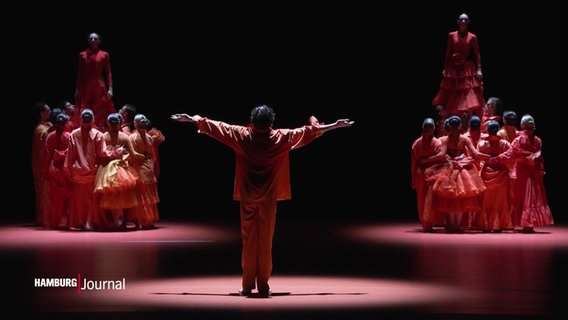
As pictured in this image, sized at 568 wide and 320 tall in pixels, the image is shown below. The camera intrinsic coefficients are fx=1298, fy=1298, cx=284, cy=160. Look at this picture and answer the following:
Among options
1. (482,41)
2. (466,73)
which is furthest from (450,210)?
(482,41)

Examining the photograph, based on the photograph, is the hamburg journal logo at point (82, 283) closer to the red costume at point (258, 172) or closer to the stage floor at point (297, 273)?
the stage floor at point (297, 273)

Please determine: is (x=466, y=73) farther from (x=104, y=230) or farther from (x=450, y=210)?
(x=104, y=230)

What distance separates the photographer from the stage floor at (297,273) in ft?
31.2

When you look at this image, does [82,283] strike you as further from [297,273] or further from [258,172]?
[297,273]

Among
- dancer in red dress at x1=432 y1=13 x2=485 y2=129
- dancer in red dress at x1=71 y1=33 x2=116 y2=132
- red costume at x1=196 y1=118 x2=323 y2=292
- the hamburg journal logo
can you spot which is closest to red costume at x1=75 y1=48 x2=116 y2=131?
dancer in red dress at x1=71 y1=33 x2=116 y2=132

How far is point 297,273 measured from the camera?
38.9 ft

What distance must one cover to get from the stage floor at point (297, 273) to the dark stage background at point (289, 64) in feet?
8.96

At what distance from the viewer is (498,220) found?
15.6m

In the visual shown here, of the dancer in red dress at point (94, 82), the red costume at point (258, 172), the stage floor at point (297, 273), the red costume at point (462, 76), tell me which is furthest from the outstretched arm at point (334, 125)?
the dancer in red dress at point (94, 82)

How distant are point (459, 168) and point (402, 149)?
410 centimetres

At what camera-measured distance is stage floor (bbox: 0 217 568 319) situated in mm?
9508

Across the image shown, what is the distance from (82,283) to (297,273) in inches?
82.0

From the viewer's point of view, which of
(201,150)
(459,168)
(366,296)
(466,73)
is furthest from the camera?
(201,150)

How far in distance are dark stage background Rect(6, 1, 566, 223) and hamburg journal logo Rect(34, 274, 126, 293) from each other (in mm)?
6814
